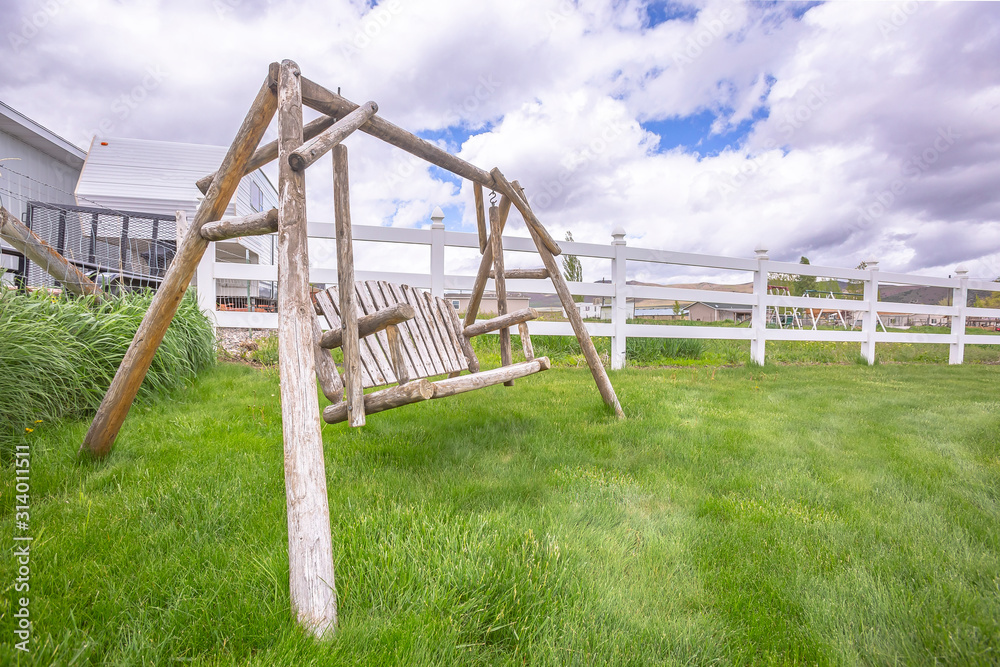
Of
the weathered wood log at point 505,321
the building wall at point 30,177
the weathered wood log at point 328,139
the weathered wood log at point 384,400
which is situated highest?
the building wall at point 30,177

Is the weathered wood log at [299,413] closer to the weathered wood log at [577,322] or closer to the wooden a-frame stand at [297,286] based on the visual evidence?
the wooden a-frame stand at [297,286]

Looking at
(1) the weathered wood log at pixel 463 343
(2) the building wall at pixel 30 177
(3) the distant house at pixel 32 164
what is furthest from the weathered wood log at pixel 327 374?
(2) the building wall at pixel 30 177

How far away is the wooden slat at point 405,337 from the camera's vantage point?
265 cm

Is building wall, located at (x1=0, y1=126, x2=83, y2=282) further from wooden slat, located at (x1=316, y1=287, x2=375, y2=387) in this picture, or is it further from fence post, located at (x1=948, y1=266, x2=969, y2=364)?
fence post, located at (x1=948, y1=266, x2=969, y2=364)

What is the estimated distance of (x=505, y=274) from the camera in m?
3.60

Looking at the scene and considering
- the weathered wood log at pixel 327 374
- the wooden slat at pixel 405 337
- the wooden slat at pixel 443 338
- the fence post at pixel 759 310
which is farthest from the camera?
the fence post at pixel 759 310

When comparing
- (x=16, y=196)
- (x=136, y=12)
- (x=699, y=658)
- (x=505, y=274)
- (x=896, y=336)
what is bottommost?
(x=699, y=658)

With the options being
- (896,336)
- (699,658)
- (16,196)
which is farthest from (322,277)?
(896,336)

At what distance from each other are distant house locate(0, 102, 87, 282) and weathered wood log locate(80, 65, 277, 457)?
7.86 meters

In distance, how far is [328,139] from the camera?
1.55 metres

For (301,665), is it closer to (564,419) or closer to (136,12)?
(564,419)

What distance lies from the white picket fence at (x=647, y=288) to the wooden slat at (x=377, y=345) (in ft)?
6.49

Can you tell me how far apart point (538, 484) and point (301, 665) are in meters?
1.27

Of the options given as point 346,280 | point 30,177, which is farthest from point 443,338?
point 30,177
